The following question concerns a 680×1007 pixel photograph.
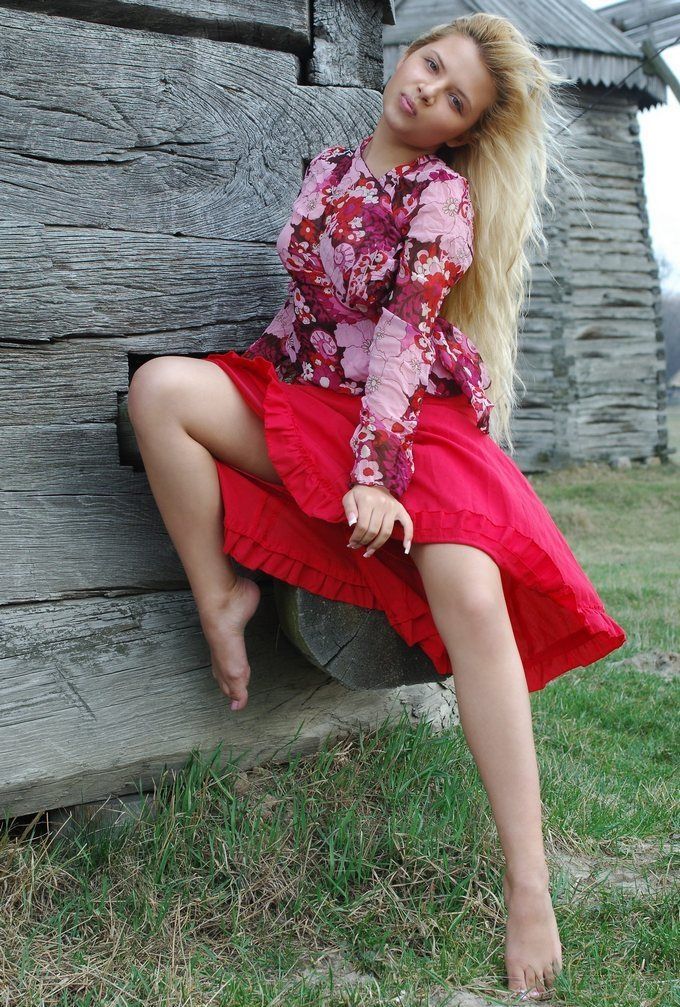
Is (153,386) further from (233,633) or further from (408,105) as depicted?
(408,105)

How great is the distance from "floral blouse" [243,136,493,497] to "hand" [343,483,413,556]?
3 cm

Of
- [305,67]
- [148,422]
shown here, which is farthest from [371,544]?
[305,67]

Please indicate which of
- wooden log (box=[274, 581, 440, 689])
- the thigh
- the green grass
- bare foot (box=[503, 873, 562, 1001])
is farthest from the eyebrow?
bare foot (box=[503, 873, 562, 1001])

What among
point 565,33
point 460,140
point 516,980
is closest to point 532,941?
A: point 516,980

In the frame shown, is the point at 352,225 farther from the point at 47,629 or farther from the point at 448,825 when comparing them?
the point at 448,825

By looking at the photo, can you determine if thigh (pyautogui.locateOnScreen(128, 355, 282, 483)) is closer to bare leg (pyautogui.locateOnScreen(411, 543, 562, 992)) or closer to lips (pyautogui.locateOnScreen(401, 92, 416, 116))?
bare leg (pyautogui.locateOnScreen(411, 543, 562, 992))

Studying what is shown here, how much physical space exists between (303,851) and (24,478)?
3.25 feet

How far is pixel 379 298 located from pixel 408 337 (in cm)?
15

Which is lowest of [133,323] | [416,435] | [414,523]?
[414,523]

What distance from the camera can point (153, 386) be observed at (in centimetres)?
193

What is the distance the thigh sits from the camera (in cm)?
193

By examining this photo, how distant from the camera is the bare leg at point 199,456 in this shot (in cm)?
194

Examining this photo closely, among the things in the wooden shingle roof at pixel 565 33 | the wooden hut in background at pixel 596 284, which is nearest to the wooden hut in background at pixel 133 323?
the wooden shingle roof at pixel 565 33

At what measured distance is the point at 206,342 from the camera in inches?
90.7
